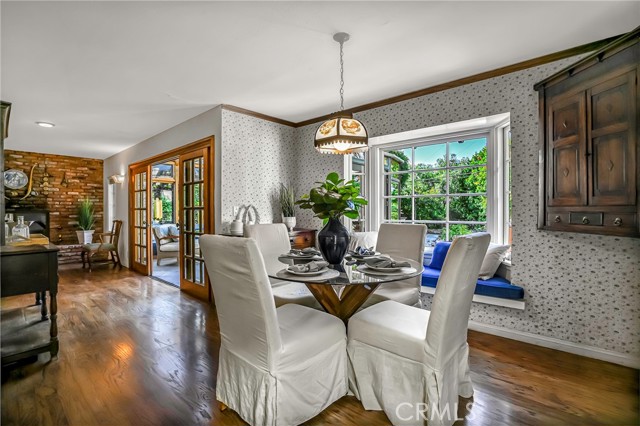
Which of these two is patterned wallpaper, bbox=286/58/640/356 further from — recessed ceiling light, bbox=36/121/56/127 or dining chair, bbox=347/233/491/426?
recessed ceiling light, bbox=36/121/56/127

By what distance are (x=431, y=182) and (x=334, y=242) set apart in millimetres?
2067

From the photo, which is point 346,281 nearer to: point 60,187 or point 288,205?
point 288,205

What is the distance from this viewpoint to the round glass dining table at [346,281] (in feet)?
5.51

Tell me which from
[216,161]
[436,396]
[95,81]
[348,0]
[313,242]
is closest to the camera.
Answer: [436,396]

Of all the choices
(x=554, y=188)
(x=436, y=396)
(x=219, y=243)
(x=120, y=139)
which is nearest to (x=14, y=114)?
(x=120, y=139)

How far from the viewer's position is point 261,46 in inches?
94.5

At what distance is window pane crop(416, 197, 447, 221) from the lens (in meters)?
3.61

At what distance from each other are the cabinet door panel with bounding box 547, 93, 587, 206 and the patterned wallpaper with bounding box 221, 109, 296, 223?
3020mm

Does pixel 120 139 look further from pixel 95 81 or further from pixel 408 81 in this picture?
pixel 408 81

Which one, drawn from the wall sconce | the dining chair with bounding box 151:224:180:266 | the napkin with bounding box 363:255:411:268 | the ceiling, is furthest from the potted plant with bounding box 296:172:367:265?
the wall sconce

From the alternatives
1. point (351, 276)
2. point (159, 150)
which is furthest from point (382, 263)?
point (159, 150)

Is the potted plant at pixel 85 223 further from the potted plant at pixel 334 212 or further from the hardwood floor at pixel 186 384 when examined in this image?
the potted plant at pixel 334 212

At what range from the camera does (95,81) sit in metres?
3.03

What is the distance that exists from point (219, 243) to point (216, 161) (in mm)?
2456
